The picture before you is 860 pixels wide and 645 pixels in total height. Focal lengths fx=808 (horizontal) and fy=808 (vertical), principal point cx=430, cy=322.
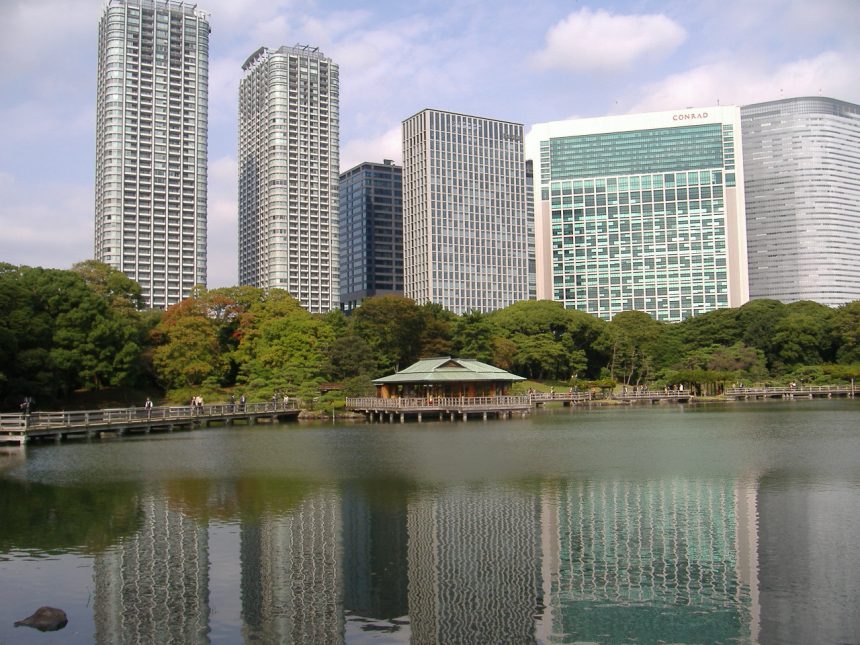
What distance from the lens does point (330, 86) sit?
14162cm

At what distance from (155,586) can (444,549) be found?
205 inches

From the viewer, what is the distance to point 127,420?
150 feet

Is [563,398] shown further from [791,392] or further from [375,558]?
[375,558]

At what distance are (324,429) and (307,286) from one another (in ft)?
306

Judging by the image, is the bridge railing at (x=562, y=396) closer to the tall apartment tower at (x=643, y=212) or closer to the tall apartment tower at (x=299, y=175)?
the tall apartment tower at (x=299, y=175)

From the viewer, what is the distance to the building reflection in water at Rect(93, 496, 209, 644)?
11.5 meters

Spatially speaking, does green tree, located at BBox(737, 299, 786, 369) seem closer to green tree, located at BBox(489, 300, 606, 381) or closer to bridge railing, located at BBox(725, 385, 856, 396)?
bridge railing, located at BBox(725, 385, 856, 396)

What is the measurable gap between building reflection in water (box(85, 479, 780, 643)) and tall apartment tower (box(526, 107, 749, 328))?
436 ft

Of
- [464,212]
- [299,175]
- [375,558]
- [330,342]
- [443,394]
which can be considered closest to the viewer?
[375,558]

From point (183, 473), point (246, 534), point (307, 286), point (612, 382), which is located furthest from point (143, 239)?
point (246, 534)

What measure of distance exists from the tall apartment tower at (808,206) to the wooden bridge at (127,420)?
6027 inches

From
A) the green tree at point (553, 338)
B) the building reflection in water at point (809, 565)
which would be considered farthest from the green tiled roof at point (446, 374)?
the building reflection in water at point (809, 565)

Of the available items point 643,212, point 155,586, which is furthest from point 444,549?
point 643,212

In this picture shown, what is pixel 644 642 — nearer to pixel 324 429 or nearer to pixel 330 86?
pixel 324 429
